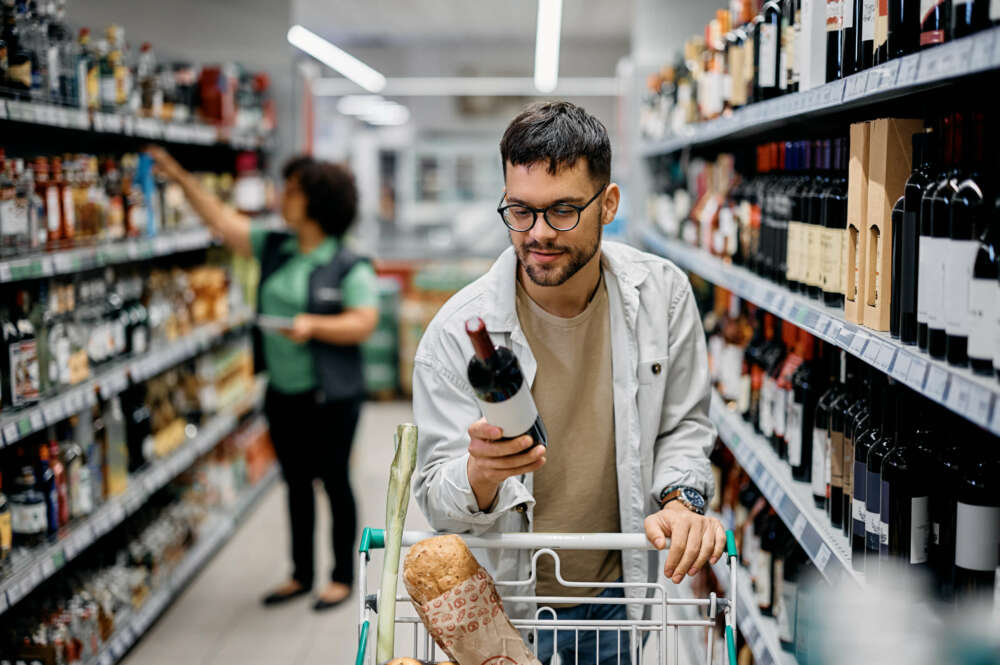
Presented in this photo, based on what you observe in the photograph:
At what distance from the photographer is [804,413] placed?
2.46 metres

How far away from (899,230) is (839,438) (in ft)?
1.98

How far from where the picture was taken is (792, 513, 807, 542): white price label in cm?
215

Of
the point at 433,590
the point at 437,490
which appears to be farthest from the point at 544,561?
the point at 433,590

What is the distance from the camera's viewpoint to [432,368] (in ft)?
6.08

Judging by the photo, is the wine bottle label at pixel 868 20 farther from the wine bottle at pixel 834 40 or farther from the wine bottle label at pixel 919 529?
the wine bottle label at pixel 919 529

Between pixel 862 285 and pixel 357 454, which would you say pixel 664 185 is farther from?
pixel 862 285

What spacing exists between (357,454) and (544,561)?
4.91 m

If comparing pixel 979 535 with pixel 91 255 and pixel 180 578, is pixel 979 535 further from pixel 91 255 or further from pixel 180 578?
pixel 180 578

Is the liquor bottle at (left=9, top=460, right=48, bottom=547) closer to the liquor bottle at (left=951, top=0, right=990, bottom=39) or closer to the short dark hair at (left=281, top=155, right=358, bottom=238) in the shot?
the short dark hair at (left=281, top=155, right=358, bottom=238)

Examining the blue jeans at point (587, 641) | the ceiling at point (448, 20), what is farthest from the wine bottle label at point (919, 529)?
the ceiling at point (448, 20)

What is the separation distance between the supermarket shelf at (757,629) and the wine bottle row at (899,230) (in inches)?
29.9

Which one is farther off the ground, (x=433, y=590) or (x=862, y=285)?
(x=862, y=285)

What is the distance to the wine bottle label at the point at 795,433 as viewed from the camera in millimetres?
2453

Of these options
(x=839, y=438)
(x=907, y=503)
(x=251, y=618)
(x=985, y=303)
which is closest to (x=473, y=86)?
(x=251, y=618)
